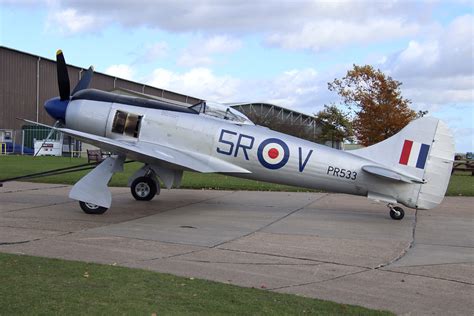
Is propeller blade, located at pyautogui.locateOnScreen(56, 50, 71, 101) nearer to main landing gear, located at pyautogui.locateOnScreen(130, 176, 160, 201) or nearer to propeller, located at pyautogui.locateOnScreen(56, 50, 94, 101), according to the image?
propeller, located at pyautogui.locateOnScreen(56, 50, 94, 101)

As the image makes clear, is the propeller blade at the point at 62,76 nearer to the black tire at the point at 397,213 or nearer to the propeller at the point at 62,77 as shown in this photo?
the propeller at the point at 62,77

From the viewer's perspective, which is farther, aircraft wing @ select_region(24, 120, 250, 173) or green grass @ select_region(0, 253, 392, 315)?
aircraft wing @ select_region(24, 120, 250, 173)

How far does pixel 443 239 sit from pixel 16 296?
760 cm

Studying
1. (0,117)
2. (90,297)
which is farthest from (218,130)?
(0,117)

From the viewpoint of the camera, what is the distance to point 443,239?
30.9 feet

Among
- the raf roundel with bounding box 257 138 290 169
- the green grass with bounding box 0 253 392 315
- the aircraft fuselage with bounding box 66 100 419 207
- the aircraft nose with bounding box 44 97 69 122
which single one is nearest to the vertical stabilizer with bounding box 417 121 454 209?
the aircraft fuselage with bounding box 66 100 419 207

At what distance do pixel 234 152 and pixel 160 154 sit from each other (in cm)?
175

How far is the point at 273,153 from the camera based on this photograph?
454 inches

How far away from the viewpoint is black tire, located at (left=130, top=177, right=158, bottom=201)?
44.3 feet

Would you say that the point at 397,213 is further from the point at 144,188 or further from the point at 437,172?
the point at 144,188

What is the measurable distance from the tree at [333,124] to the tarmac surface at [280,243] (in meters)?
33.4

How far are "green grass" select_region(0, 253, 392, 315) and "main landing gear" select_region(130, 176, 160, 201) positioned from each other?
7398 millimetres

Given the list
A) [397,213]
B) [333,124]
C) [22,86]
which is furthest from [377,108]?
[22,86]

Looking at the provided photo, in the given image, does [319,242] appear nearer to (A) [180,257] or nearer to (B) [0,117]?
(A) [180,257]
